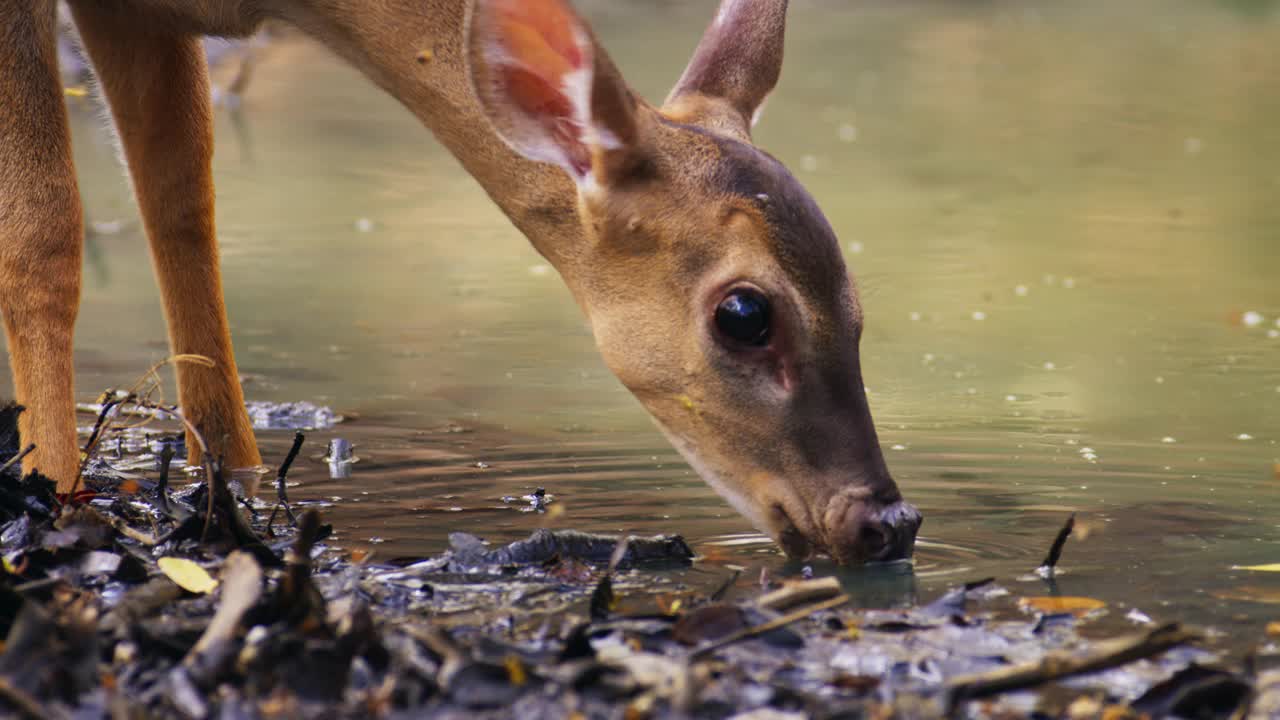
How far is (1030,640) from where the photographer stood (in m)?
3.71

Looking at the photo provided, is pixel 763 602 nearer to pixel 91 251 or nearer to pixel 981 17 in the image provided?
pixel 91 251

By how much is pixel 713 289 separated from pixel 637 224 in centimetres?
28

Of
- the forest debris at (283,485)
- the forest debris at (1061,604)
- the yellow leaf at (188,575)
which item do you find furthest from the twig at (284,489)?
the forest debris at (1061,604)

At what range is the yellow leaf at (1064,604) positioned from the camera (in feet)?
13.1

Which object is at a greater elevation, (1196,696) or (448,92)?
(448,92)

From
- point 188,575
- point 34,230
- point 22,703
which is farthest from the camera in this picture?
point 34,230

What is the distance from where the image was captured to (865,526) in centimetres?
427

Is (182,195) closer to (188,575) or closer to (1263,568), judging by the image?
(188,575)

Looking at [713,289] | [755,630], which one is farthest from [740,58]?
[755,630]

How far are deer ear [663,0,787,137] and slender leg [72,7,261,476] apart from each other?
1.70 metres

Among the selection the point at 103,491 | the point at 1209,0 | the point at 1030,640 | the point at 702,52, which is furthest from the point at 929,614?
the point at 1209,0

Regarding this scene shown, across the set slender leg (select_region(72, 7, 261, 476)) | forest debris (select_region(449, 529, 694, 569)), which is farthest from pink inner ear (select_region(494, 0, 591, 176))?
slender leg (select_region(72, 7, 261, 476))

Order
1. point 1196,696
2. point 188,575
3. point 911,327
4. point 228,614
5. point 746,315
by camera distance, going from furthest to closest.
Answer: point 911,327 → point 746,315 → point 188,575 → point 228,614 → point 1196,696

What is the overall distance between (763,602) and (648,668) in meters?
0.42
